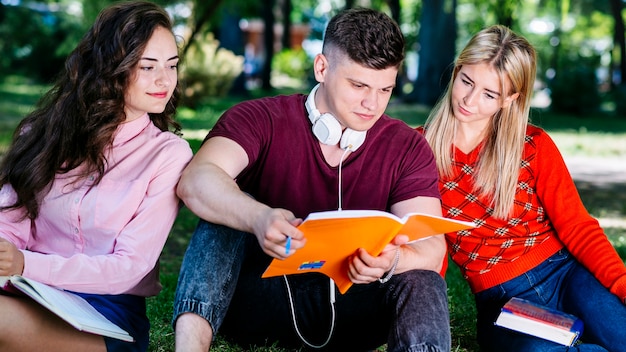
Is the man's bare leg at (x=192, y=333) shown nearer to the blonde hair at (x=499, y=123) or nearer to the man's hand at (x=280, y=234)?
the man's hand at (x=280, y=234)

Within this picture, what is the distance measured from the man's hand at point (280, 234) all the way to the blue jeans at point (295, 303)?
0.44 meters

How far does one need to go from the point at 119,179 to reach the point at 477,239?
165 cm

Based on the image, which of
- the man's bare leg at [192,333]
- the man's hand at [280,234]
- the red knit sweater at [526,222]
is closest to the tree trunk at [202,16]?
the red knit sweater at [526,222]

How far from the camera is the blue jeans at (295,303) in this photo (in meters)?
2.92

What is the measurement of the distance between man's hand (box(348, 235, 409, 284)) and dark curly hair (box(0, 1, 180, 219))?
1016 mm

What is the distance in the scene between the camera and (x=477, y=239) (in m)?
3.64

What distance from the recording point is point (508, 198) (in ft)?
11.7

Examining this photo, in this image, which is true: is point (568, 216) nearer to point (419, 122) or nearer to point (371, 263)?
point (371, 263)

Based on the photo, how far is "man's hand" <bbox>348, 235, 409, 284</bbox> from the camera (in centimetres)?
281

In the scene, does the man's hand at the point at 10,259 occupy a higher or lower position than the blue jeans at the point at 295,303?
higher

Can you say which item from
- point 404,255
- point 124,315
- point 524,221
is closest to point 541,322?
point 524,221

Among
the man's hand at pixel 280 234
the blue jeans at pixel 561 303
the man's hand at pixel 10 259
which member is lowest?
the blue jeans at pixel 561 303

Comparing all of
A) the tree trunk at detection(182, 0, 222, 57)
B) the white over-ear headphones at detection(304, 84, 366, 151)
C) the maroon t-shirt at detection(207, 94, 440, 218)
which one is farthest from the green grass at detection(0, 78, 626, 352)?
the tree trunk at detection(182, 0, 222, 57)

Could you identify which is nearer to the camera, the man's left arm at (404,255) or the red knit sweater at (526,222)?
the man's left arm at (404,255)
